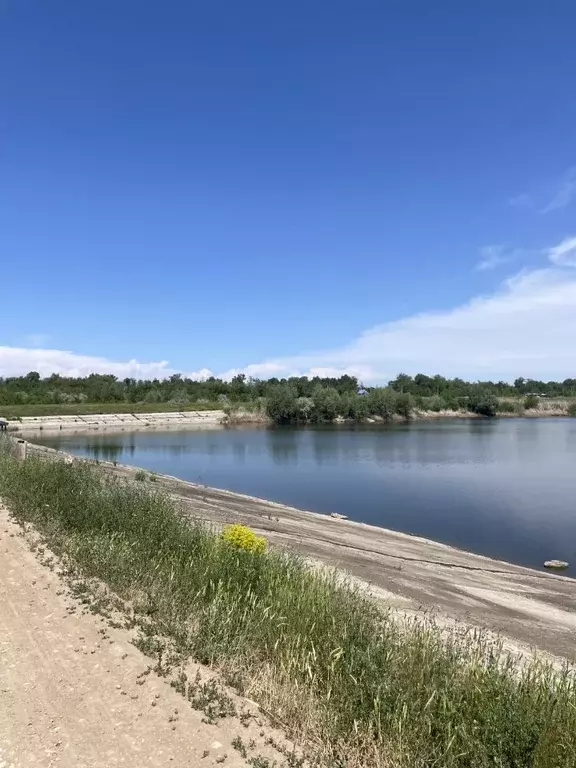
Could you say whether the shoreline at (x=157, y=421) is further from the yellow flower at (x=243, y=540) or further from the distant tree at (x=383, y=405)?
the yellow flower at (x=243, y=540)

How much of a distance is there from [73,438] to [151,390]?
5867 cm

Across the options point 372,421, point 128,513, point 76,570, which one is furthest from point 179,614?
point 372,421

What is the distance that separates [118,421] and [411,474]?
5927cm

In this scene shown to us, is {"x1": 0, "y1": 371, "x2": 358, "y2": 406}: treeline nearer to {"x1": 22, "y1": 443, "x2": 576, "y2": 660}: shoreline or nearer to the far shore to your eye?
the far shore

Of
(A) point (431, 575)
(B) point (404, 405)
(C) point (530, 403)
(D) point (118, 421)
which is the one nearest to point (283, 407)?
(B) point (404, 405)

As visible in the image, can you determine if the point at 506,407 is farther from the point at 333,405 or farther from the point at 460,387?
the point at 333,405

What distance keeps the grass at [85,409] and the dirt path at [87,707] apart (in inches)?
2972

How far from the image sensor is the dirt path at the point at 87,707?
14.8 ft

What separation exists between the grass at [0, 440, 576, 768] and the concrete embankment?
221 ft

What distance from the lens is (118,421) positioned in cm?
8675

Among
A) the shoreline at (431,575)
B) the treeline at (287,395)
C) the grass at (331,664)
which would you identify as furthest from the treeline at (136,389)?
the grass at (331,664)

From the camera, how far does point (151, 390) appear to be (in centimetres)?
12400

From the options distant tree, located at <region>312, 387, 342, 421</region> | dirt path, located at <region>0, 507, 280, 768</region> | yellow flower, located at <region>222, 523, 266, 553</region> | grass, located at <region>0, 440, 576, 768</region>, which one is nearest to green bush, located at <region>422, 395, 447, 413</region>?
distant tree, located at <region>312, 387, 342, 421</region>

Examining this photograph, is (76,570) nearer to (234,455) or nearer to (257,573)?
(257,573)
